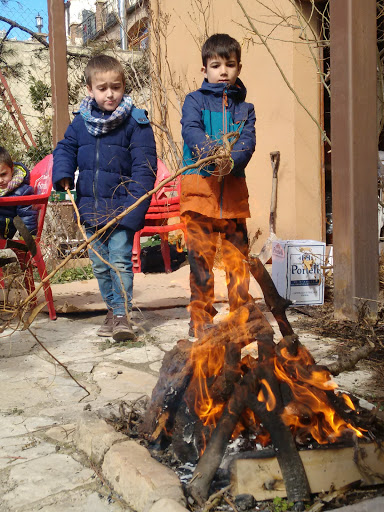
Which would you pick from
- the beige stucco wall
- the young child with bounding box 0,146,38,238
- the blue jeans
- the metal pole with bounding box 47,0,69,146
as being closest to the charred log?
the blue jeans

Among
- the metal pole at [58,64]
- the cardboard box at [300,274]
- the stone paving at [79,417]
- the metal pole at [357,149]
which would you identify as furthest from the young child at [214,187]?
the metal pole at [58,64]

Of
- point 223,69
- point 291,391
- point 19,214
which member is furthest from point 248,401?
point 19,214

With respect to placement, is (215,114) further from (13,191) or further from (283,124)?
(283,124)

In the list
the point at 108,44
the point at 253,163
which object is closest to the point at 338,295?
the point at 253,163

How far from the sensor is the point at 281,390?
178 cm

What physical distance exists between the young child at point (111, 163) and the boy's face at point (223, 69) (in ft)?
2.01

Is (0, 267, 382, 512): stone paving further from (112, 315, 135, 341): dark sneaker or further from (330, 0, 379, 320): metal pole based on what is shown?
(330, 0, 379, 320): metal pole

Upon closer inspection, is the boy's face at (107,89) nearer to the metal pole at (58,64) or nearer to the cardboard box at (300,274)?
the cardboard box at (300,274)

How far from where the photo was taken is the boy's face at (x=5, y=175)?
4547 mm

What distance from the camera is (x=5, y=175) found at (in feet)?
15.0

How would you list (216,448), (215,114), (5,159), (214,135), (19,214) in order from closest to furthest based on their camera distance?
(216,448), (214,135), (215,114), (19,214), (5,159)

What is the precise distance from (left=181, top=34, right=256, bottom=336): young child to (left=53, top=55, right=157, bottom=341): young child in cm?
41

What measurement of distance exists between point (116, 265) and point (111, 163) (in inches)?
27.6

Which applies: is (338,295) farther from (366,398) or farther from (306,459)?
(306,459)
